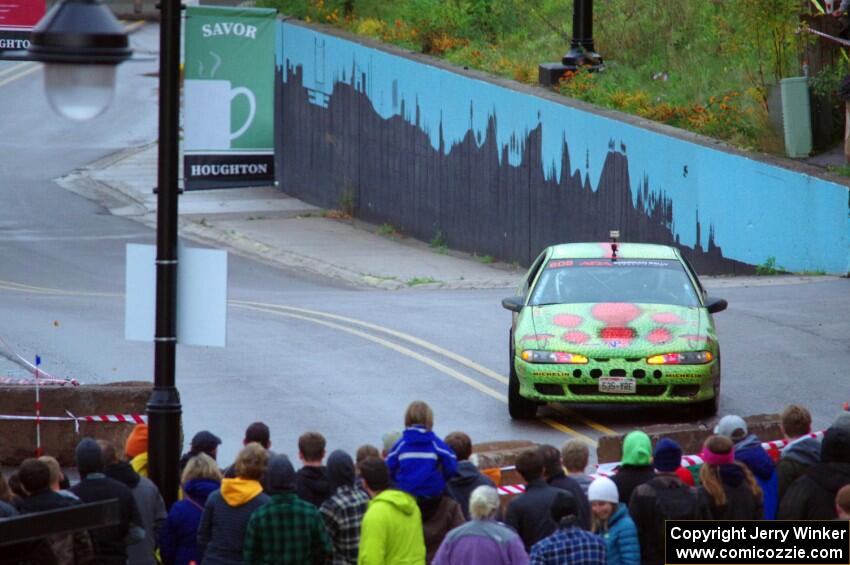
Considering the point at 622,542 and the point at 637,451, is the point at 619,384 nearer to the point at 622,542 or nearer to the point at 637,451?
the point at 637,451

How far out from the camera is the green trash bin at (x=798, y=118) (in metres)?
26.8

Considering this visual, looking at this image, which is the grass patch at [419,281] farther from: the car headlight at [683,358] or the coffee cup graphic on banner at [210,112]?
the coffee cup graphic on banner at [210,112]

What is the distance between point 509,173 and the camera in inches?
1299

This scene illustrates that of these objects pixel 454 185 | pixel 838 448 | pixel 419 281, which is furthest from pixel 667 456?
pixel 454 185

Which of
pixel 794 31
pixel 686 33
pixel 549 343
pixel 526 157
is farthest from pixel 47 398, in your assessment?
pixel 686 33

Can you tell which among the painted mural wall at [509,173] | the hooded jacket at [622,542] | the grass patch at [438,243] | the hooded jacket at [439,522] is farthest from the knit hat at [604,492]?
the grass patch at [438,243]

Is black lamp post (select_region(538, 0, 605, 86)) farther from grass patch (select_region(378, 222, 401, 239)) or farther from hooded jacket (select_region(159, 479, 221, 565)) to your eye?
hooded jacket (select_region(159, 479, 221, 565))

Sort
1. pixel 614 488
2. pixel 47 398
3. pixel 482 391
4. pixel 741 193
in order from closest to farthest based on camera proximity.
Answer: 1. pixel 614 488
2. pixel 47 398
3. pixel 482 391
4. pixel 741 193

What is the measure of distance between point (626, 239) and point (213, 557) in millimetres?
21416

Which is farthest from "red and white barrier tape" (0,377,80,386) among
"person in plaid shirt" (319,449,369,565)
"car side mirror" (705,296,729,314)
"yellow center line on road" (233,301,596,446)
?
"person in plaid shirt" (319,449,369,565)

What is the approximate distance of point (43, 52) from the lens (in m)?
7.98

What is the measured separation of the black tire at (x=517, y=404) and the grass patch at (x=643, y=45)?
12895 mm

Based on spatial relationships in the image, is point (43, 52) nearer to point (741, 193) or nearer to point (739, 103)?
point (741, 193)

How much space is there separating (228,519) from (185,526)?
1.64 ft
